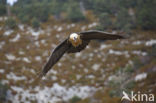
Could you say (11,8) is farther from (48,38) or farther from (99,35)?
(99,35)

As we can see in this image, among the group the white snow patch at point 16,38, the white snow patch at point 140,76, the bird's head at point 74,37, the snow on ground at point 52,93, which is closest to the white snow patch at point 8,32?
the white snow patch at point 16,38

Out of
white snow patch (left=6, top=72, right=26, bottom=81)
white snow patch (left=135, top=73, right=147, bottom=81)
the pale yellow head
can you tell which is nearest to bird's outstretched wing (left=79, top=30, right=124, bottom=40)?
the pale yellow head

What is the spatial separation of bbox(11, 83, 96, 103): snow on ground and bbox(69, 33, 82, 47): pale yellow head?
725 inches

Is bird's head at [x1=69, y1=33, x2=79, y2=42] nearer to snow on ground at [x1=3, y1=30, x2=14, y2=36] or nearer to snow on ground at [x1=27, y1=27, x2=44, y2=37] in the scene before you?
snow on ground at [x1=27, y1=27, x2=44, y2=37]

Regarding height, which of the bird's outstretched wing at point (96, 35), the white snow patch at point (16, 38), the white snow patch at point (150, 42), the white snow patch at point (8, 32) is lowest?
the bird's outstretched wing at point (96, 35)

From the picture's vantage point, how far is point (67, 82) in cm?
2986

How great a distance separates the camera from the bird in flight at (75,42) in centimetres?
718

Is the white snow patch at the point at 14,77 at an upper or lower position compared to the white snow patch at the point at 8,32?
lower

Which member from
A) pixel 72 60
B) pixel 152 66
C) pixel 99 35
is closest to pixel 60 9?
→ pixel 72 60

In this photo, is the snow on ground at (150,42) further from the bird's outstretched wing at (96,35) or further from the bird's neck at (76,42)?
the bird's neck at (76,42)

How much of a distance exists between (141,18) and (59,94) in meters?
24.1

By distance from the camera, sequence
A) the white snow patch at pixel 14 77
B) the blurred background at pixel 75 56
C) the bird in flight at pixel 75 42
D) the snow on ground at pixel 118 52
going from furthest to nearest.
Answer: the snow on ground at pixel 118 52, the white snow patch at pixel 14 77, the blurred background at pixel 75 56, the bird in flight at pixel 75 42

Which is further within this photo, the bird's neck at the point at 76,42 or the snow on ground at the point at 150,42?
the snow on ground at the point at 150,42

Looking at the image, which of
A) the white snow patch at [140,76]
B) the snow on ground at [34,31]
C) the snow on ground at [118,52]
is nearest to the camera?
the white snow patch at [140,76]
